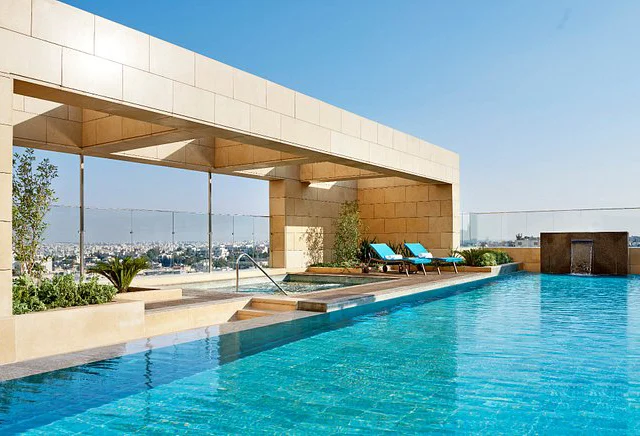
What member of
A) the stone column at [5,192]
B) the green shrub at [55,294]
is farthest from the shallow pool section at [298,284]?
the stone column at [5,192]

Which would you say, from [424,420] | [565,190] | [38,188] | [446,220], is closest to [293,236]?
[446,220]

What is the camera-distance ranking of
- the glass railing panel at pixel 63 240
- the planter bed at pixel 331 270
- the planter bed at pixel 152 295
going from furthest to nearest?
the planter bed at pixel 331 270 → the glass railing panel at pixel 63 240 → the planter bed at pixel 152 295

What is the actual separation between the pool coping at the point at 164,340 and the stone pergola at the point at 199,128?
759 millimetres

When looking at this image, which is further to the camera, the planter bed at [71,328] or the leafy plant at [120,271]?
Result: the leafy plant at [120,271]

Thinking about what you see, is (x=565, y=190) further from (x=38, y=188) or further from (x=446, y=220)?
(x=38, y=188)

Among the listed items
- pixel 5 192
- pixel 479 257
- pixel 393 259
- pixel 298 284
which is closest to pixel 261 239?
pixel 298 284

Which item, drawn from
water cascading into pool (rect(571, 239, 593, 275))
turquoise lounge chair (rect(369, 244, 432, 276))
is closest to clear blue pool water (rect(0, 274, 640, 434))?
turquoise lounge chair (rect(369, 244, 432, 276))

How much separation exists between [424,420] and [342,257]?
46.0 feet

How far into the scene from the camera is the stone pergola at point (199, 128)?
5988 mm

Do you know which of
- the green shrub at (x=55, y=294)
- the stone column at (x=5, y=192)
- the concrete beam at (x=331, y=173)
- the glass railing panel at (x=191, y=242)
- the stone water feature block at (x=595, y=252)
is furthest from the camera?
the stone water feature block at (x=595, y=252)

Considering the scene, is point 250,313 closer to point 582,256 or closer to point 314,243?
A: point 314,243

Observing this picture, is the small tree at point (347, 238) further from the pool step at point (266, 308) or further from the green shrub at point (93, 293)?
the green shrub at point (93, 293)

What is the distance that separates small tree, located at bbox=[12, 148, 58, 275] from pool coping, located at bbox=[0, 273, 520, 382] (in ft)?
11.1

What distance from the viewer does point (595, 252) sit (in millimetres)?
16875
